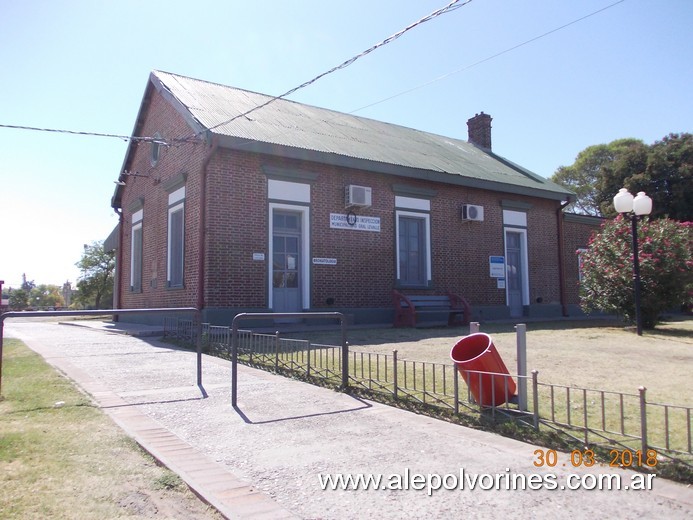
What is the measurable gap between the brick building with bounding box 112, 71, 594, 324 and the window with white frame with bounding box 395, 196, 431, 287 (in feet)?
0.14

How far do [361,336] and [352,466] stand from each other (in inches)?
330

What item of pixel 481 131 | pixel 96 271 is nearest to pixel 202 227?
pixel 481 131

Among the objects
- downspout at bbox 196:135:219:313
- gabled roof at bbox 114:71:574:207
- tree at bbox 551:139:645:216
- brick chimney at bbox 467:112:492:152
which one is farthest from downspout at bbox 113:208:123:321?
tree at bbox 551:139:645:216

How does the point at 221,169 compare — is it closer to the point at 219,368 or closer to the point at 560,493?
the point at 219,368

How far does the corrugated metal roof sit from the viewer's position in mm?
14672

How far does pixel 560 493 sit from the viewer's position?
353cm

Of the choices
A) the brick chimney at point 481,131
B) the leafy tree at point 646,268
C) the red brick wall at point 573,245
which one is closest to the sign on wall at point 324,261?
the leafy tree at point 646,268

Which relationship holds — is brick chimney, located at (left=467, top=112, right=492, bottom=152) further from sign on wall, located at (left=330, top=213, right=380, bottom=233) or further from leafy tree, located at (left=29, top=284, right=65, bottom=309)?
leafy tree, located at (left=29, top=284, right=65, bottom=309)

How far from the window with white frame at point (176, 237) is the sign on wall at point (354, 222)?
4047 mm

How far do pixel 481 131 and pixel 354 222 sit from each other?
42.4 feet

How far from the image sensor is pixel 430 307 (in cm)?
1647

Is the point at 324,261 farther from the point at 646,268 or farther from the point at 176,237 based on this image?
the point at 646,268

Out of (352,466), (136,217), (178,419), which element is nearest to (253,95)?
(136,217)

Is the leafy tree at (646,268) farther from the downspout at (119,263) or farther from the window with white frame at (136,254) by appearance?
the downspout at (119,263)
